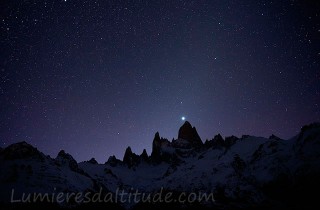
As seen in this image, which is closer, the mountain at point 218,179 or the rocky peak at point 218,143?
the mountain at point 218,179

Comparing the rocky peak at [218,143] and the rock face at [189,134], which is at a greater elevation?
the rock face at [189,134]

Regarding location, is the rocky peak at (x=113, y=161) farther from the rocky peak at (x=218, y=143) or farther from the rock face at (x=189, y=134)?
the rocky peak at (x=218, y=143)

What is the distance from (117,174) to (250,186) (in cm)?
7063

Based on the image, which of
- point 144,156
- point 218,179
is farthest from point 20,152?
point 144,156

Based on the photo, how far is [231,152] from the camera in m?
93.7

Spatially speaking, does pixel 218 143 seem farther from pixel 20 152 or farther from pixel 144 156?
pixel 20 152

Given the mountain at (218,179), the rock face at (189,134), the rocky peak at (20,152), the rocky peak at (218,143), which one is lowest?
the mountain at (218,179)

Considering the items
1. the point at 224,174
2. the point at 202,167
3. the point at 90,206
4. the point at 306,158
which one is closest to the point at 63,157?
the point at 90,206

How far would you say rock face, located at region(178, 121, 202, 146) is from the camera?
151m

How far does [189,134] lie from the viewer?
15450cm

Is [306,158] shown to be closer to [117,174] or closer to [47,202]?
[47,202]

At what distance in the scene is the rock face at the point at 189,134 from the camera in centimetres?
15075

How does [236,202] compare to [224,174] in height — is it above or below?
below

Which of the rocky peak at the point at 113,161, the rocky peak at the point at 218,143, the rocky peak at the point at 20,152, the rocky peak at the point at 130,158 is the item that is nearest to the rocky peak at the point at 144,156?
the rocky peak at the point at 130,158
